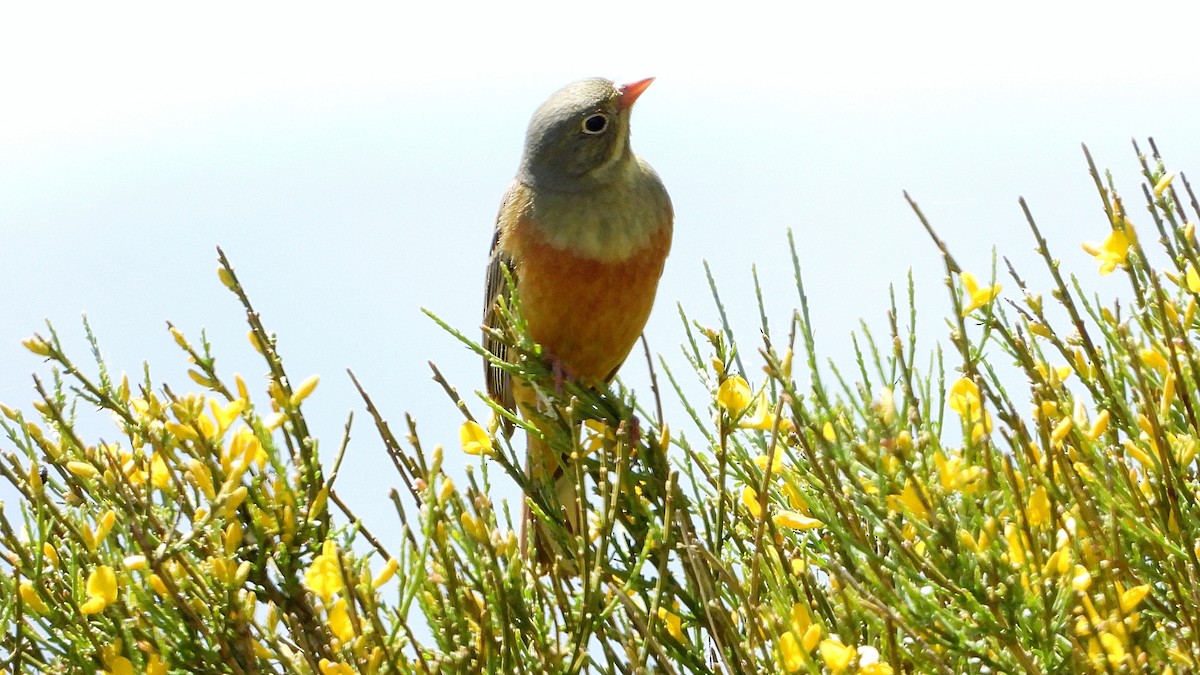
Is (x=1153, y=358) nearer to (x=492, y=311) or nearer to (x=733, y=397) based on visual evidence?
(x=733, y=397)

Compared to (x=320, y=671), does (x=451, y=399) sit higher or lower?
higher

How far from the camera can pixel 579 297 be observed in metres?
4.18

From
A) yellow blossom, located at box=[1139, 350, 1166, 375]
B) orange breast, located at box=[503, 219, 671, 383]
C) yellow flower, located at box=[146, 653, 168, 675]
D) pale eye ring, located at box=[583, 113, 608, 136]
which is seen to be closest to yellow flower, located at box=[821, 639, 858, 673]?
yellow blossom, located at box=[1139, 350, 1166, 375]

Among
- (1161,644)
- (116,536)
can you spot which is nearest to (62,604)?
(116,536)

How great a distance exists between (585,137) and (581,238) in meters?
0.58

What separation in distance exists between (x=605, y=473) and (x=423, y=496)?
1.25 ft

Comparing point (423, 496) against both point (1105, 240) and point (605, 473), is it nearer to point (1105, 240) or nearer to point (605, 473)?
point (605, 473)

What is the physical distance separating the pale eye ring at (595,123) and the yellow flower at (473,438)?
191 centimetres

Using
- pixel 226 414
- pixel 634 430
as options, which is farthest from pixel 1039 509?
pixel 226 414

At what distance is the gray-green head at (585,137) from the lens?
4590 mm

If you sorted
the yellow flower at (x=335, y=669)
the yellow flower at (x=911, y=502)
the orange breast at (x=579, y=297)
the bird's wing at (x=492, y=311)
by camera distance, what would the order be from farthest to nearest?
the bird's wing at (x=492, y=311) < the orange breast at (x=579, y=297) < the yellow flower at (x=335, y=669) < the yellow flower at (x=911, y=502)

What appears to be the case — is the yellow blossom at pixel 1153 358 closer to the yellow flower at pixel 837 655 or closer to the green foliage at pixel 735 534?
the green foliage at pixel 735 534

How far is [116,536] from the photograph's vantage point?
2797 millimetres

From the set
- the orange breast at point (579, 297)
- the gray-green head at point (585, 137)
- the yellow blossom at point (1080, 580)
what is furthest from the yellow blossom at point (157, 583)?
the gray-green head at point (585, 137)
